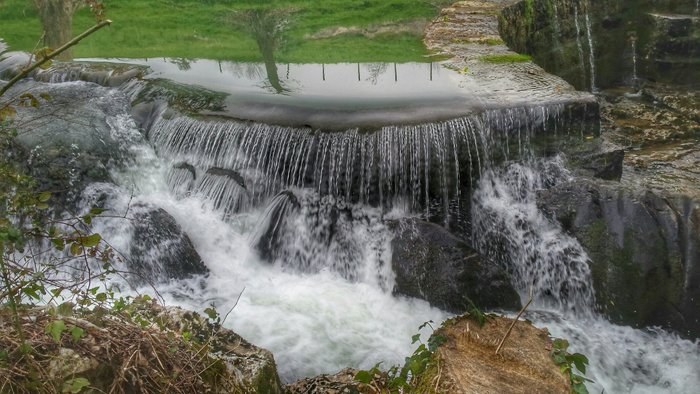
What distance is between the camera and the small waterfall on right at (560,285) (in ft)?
19.2

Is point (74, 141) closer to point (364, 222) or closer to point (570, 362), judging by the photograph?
point (364, 222)

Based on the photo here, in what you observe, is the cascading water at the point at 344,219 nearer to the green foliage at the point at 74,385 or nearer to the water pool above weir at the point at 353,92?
the water pool above weir at the point at 353,92

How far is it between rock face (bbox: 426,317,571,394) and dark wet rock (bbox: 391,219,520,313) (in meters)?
1.94

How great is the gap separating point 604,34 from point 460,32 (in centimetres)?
365

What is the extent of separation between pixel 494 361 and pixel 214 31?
966 cm

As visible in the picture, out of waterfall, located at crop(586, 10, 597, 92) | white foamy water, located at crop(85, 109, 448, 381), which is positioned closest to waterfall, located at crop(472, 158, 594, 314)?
white foamy water, located at crop(85, 109, 448, 381)

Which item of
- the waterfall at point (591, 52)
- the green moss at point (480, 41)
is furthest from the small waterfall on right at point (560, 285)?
the waterfall at point (591, 52)

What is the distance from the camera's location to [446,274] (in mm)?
6441

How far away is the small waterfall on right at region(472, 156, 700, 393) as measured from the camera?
584 cm

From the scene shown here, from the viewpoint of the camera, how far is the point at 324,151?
7.32 meters

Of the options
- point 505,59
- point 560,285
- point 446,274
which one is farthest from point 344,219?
point 505,59

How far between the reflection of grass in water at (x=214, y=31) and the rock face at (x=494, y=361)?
19.0 ft

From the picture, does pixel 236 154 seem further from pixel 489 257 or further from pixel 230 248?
pixel 489 257

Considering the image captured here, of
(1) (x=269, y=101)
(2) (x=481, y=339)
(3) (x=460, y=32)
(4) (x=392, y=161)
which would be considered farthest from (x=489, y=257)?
(3) (x=460, y=32)
